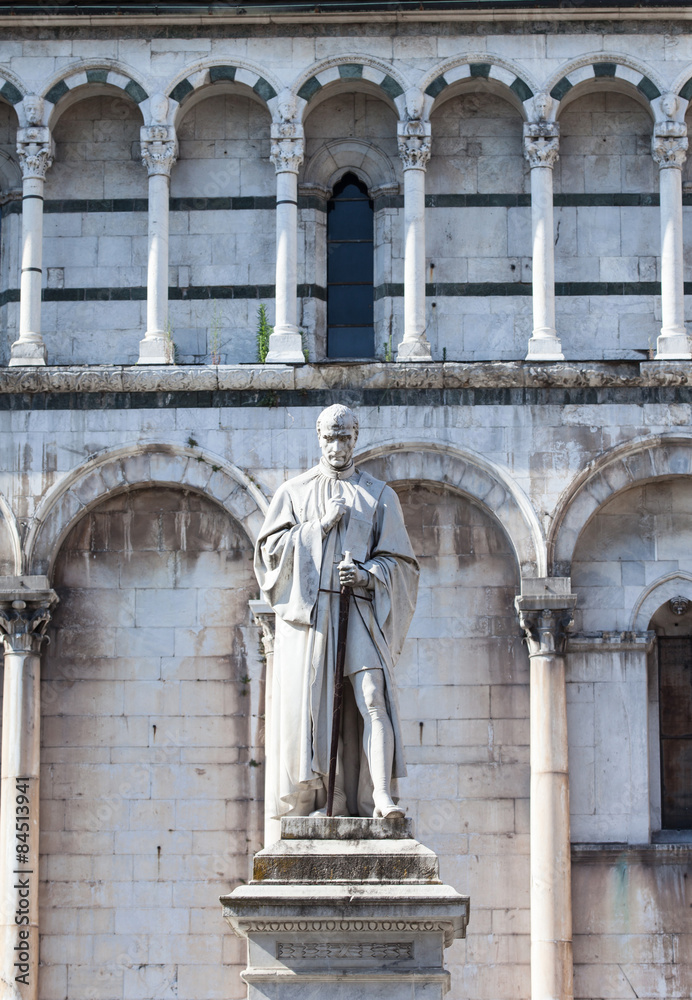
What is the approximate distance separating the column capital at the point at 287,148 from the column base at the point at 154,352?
238 cm

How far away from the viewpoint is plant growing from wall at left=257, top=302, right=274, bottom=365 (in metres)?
21.6

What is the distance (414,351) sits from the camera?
2133cm

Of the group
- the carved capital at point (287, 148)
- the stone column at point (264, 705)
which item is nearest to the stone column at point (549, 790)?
the stone column at point (264, 705)

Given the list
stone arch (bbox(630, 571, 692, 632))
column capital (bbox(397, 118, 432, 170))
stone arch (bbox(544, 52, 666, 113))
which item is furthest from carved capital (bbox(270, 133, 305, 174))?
stone arch (bbox(630, 571, 692, 632))

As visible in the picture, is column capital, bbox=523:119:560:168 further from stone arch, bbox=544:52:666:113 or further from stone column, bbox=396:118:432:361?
stone column, bbox=396:118:432:361

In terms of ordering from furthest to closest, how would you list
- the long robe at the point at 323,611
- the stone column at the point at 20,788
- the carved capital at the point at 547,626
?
the carved capital at the point at 547,626
the stone column at the point at 20,788
the long robe at the point at 323,611

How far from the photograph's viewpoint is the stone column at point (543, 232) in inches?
838

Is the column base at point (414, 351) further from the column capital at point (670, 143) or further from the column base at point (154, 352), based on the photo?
the column capital at point (670, 143)

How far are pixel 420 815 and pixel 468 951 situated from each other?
4.84 ft

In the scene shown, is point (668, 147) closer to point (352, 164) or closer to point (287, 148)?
point (352, 164)

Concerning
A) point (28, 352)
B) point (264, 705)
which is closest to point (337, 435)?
point (264, 705)

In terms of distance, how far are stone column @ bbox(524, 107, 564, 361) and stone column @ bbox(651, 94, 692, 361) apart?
1.15 metres

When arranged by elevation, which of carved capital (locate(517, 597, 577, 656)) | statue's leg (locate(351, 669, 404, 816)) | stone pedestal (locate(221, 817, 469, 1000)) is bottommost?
stone pedestal (locate(221, 817, 469, 1000))

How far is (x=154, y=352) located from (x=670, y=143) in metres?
6.18
